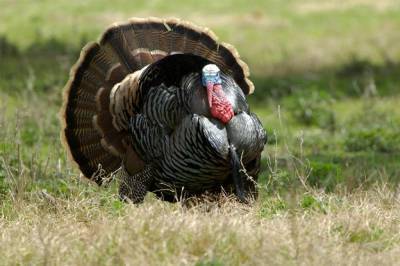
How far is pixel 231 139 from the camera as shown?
616cm

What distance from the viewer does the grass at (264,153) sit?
5039mm

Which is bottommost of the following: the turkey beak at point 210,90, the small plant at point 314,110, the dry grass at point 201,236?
the small plant at point 314,110

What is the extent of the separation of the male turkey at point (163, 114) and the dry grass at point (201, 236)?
424 mm

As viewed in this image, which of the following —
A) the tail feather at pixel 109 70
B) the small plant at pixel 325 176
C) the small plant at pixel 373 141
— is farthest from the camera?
the small plant at pixel 373 141

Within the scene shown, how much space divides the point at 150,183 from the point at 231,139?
0.81 meters

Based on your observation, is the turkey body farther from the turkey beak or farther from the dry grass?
the dry grass

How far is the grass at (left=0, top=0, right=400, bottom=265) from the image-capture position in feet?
16.5

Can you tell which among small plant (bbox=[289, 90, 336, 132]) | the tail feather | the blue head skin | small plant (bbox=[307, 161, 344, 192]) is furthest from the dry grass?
small plant (bbox=[289, 90, 336, 132])

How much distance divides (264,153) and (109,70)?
2.32m

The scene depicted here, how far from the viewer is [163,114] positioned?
654 cm

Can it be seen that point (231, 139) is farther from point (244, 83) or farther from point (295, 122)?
point (295, 122)

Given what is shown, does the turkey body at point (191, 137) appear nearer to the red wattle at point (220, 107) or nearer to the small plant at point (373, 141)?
the red wattle at point (220, 107)

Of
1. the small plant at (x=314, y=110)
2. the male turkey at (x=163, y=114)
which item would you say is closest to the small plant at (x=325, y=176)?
the male turkey at (x=163, y=114)

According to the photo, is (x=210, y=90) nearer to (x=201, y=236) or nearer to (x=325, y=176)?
(x=201, y=236)
